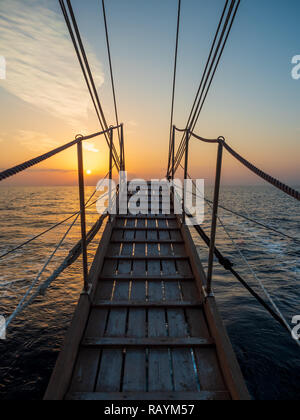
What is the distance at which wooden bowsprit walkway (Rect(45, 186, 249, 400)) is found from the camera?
2094mm

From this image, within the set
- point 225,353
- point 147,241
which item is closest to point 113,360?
point 225,353

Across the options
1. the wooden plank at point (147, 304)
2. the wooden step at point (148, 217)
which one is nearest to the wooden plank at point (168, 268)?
the wooden plank at point (147, 304)

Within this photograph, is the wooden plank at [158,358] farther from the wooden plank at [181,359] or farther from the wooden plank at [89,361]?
the wooden plank at [89,361]

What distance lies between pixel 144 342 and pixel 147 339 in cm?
5

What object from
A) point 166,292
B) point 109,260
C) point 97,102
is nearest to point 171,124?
point 97,102

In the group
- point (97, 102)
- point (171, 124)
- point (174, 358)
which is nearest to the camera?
point (174, 358)

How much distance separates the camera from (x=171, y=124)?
25.9ft

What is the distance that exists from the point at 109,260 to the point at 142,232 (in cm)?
120

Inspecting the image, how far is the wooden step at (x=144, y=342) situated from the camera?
249 centimetres

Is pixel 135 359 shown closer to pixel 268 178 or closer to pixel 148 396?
pixel 148 396

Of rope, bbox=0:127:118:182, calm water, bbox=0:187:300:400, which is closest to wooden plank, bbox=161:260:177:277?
rope, bbox=0:127:118:182

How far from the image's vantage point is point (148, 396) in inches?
79.7

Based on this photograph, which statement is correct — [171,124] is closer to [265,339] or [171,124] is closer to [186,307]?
[186,307]
